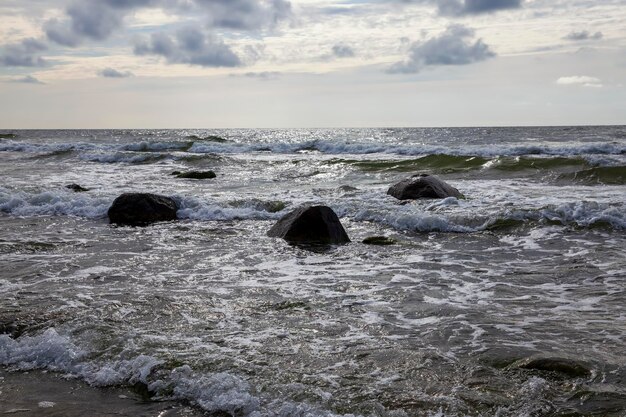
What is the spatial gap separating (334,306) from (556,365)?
8.27ft

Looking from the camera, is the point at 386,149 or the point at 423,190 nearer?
the point at 423,190

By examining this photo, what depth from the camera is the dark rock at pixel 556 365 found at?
4707 mm

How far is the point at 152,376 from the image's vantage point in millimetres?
4695

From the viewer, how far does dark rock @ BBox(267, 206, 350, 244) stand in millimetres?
10391

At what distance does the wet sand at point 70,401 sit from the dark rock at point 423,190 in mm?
10992

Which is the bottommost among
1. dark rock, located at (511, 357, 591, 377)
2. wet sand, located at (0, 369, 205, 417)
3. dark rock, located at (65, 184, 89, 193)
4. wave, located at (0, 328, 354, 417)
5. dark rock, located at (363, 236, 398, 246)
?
wet sand, located at (0, 369, 205, 417)

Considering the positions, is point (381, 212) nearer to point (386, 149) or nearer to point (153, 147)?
point (386, 149)

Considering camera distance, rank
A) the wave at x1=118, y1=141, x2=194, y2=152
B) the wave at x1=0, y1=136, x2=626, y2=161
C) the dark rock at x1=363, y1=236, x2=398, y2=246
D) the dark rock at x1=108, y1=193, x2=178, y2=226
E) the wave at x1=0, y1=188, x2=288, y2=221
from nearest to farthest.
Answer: the dark rock at x1=363, y1=236, x2=398, y2=246 → the dark rock at x1=108, y1=193, x2=178, y2=226 → the wave at x1=0, y1=188, x2=288, y2=221 → the wave at x1=0, y1=136, x2=626, y2=161 → the wave at x1=118, y1=141, x2=194, y2=152

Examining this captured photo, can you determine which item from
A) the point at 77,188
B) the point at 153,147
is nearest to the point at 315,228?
the point at 77,188

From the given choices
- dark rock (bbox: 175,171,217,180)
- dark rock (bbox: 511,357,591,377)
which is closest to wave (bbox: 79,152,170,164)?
dark rock (bbox: 175,171,217,180)

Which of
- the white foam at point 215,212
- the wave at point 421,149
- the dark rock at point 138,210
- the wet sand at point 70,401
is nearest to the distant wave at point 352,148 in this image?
the wave at point 421,149

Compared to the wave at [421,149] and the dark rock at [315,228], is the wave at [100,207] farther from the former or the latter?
the wave at [421,149]

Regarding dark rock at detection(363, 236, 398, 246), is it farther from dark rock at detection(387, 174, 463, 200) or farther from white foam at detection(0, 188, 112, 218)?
white foam at detection(0, 188, 112, 218)

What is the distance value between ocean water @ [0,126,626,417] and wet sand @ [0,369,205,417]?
123 millimetres
